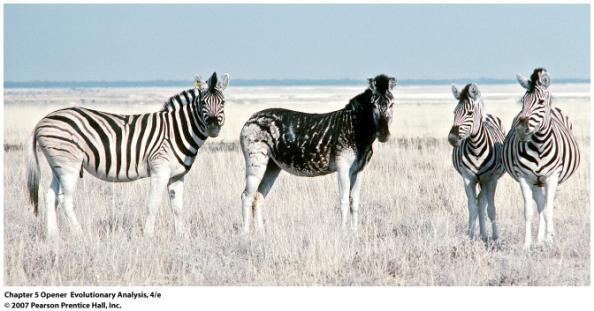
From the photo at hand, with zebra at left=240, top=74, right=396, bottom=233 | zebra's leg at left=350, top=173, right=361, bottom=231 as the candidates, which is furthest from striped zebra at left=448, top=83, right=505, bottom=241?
zebra's leg at left=350, top=173, right=361, bottom=231

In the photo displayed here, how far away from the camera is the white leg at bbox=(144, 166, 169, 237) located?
10211mm

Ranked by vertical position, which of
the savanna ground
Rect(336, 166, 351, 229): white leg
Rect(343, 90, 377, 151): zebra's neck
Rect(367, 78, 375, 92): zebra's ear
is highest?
Rect(367, 78, 375, 92): zebra's ear

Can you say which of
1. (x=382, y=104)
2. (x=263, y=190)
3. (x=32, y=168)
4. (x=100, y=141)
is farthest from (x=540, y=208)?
(x=32, y=168)

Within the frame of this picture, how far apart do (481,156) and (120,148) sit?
4759 mm

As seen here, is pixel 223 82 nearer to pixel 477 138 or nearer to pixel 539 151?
pixel 477 138

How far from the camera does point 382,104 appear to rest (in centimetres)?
1003

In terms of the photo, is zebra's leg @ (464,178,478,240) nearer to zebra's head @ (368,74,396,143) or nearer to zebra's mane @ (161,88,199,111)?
zebra's head @ (368,74,396,143)

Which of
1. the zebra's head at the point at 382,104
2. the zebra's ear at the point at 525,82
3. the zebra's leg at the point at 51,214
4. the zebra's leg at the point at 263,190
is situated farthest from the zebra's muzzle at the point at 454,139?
the zebra's leg at the point at 51,214

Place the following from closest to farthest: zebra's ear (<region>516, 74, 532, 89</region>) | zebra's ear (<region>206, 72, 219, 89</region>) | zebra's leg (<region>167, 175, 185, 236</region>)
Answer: zebra's ear (<region>516, 74, 532, 89</region>) < zebra's ear (<region>206, 72, 219, 89</region>) < zebra's leg (<region>167, 175, 185, 236</region>)

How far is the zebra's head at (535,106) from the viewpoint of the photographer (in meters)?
9.05

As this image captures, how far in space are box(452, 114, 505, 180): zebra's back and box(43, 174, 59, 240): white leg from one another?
533 centimetres

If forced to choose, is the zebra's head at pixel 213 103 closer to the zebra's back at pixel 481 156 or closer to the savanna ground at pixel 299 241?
the savanna ground at pixel 299 241

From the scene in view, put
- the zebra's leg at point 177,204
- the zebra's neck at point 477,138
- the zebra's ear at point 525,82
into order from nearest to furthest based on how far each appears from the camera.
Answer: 1. the zebra's ear at point 525,82
2. the zebra's neck at point 477,138
3. the zebra's leg at point 177,204

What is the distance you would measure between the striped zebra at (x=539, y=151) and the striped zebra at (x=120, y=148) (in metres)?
3.82
